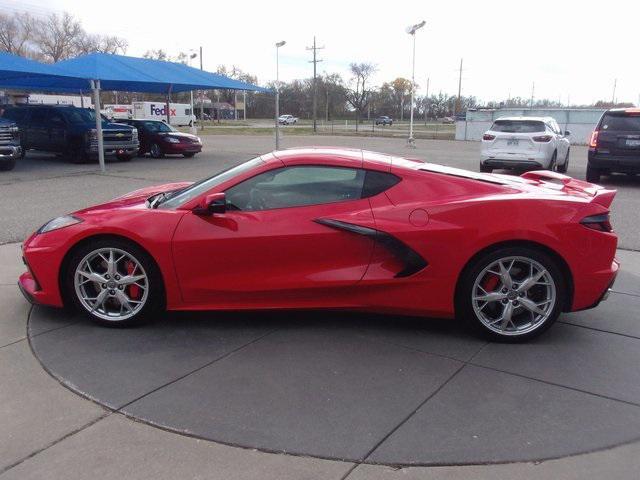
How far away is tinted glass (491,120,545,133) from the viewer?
14586 millimetres

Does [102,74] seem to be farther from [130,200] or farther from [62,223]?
[62,223]

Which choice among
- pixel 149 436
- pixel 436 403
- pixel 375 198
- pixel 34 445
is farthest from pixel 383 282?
pixel 34 445

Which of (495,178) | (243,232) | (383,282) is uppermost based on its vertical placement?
(495,178)

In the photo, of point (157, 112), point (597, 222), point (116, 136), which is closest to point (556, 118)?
point (116, 136)

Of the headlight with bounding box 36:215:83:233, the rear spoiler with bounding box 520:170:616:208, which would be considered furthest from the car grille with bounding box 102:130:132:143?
the rear spoiler with bounding box 520:170:616:208

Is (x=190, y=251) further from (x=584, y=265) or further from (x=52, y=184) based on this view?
(x=52, y=184)

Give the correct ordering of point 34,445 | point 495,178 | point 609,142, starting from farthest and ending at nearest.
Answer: point 609,142
point 495,178
point 34,445

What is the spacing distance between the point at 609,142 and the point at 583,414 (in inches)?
448

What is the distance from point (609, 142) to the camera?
12.9 m

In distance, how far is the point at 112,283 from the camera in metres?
4.27

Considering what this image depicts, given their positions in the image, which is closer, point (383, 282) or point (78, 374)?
point (78, 374)

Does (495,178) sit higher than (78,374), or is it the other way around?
(495,178)

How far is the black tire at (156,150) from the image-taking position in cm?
2125

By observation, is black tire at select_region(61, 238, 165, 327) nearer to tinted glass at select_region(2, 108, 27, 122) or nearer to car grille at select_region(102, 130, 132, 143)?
car grille at select_region(102, 130, 132, 143)
